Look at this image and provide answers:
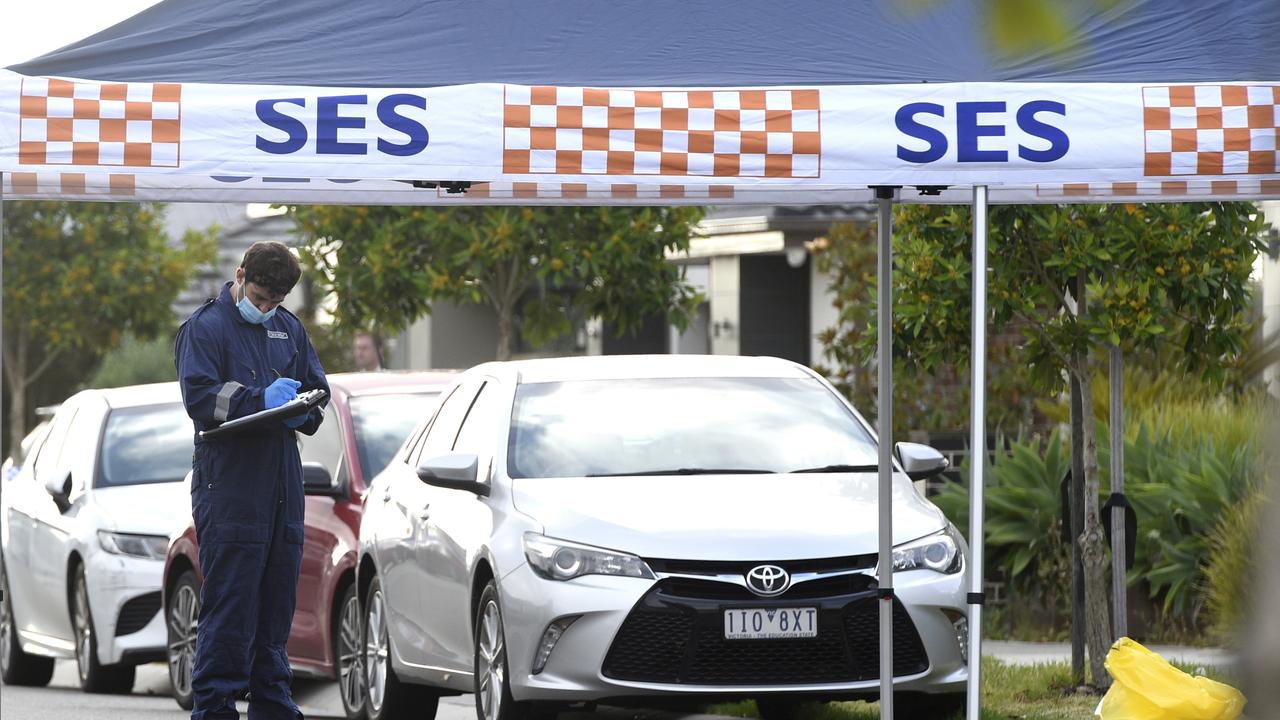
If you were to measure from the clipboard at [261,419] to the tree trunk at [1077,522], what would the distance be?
403 centimetres

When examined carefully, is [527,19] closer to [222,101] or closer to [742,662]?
[222,101]

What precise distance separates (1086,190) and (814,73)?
1851 millimetres

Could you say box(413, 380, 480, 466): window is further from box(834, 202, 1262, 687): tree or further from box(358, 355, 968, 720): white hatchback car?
box(834, 202, 1262, 687): tree

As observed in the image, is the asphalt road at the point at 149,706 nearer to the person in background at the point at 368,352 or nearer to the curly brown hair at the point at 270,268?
the curly brown hair at the point at 270,268

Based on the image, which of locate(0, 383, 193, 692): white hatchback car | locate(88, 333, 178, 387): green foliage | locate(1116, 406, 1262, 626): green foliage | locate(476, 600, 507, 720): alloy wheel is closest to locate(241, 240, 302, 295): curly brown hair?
locate(476, 600, 507, 720): alloy wheel

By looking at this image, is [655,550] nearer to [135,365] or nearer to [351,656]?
[351,656]

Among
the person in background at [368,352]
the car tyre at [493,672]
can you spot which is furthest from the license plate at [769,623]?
the person in background at [368,352]

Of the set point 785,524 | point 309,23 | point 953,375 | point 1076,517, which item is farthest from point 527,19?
point 953,375

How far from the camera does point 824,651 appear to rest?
26.5 ft

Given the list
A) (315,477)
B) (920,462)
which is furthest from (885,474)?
(315,477)

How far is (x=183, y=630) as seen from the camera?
11.5 m

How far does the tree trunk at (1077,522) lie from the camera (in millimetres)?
10266

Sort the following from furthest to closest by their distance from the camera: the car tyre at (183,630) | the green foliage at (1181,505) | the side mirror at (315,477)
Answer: the green foliage at (1181,505) < the car tyre at (183,630) < the side mirror at (315,477)

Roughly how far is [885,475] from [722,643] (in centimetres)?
84
